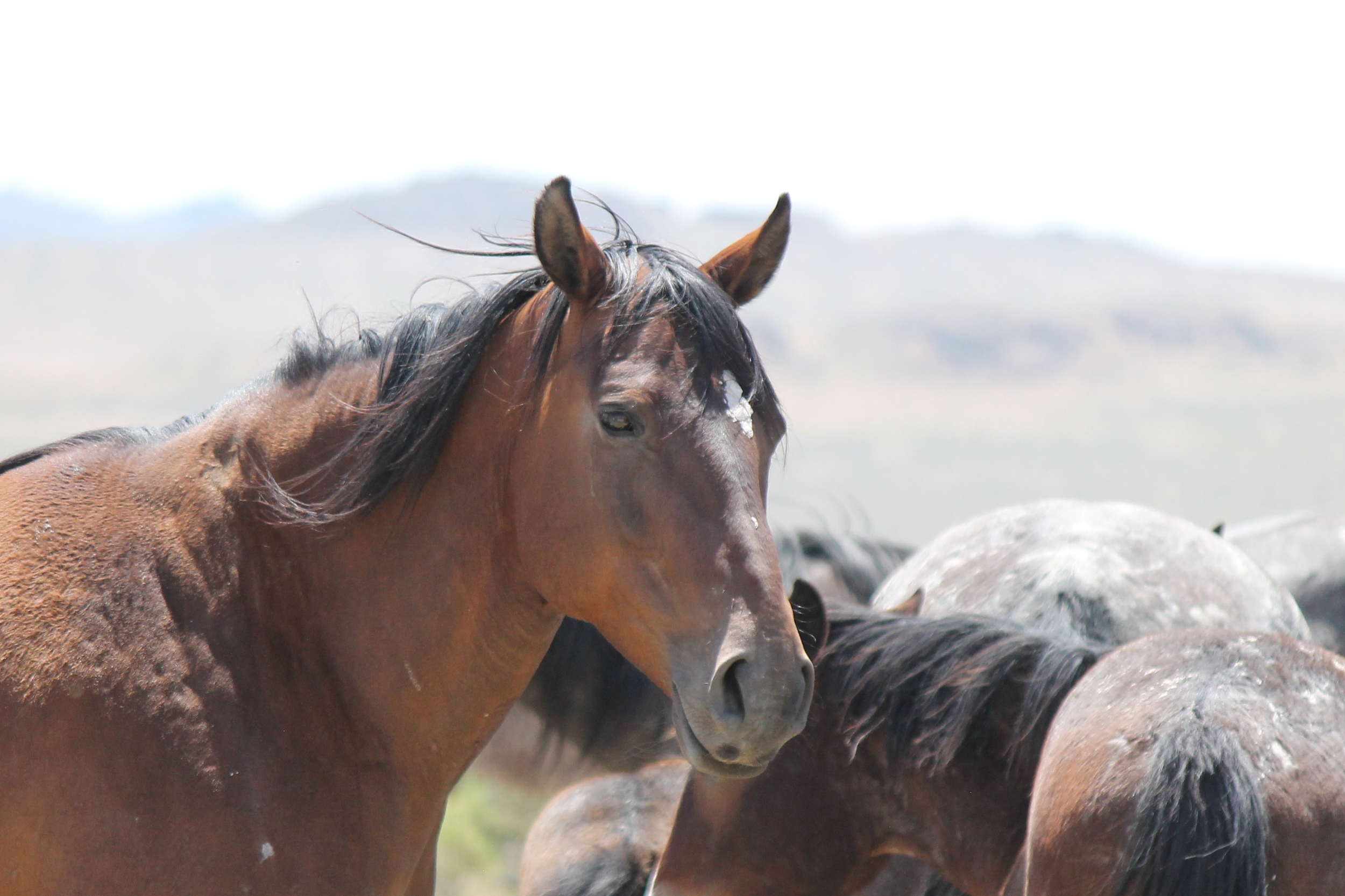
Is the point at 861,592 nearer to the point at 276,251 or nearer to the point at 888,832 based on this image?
the point at 888,832

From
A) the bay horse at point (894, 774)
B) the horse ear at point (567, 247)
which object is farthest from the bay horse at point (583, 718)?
the horse ear at point (567, 247)

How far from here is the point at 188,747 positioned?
85.3 inches

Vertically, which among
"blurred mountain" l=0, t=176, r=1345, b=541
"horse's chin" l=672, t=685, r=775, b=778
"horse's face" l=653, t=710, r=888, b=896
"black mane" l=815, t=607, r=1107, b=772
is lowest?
"blurred mountain" l=0, t=176, r=1345, b=541

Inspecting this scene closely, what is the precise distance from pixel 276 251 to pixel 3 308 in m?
19.8

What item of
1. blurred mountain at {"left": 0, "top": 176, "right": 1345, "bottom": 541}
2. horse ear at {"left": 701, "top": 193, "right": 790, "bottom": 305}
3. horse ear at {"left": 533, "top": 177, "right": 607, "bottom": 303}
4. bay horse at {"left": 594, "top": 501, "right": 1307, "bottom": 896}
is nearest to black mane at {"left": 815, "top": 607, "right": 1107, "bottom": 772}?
bay horse at {"left": 594, "top": 501, "right": 1307, "bottom": 896}

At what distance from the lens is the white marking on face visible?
2.18 metres

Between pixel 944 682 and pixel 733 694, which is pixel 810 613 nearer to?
pixel 944 682

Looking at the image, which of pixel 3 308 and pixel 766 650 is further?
pixel 3 308

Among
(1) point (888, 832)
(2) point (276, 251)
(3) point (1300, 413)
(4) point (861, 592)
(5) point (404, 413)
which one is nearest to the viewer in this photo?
(5) point (404, 413)

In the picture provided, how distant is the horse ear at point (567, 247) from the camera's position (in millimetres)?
2188

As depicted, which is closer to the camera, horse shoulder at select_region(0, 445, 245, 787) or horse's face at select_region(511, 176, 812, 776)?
horse's face at select_region(511, 176, 812, 776)

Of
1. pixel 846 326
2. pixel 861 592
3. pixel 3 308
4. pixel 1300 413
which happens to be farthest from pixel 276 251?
pixel 861 592

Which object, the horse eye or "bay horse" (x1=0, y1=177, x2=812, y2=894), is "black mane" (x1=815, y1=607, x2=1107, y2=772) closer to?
"bay horse" (x1=0, y1=177, x2=812, y2=894)

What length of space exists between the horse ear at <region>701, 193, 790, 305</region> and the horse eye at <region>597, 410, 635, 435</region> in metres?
0.44
